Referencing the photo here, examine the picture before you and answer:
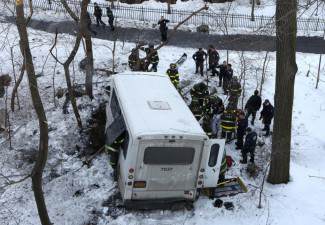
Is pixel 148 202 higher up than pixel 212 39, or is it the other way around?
pixel 212 39

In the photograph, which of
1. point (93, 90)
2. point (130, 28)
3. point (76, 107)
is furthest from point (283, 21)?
point (130, 28)

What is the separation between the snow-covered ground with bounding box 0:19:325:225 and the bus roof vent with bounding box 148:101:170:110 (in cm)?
249

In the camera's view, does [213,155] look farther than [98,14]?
No

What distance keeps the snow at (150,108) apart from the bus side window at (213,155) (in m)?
0.68

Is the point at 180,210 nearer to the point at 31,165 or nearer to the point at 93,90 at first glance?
the point at 31,165

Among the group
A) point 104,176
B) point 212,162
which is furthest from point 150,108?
point 104,176

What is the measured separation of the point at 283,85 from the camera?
11.8m

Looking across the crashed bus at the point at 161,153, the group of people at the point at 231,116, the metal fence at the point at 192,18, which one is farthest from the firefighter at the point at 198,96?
the metal fence at the point at 192,18

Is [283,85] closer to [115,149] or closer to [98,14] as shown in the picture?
[115,149]

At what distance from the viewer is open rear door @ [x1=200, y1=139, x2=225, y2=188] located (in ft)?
36.5

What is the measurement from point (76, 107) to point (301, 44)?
44.2 feet

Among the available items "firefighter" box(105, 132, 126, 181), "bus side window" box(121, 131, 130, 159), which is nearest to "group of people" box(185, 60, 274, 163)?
"firefighter" box(105, 132, 126, 181)

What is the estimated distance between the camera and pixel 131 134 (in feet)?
34.6

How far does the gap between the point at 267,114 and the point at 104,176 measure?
552 cm
